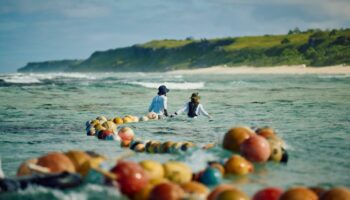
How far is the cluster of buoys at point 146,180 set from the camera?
7633 mm

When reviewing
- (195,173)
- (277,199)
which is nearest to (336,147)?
(195,173)

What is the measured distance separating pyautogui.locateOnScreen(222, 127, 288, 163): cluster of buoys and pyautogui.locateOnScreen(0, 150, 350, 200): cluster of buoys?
172 centimetres

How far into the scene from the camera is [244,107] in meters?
26.0

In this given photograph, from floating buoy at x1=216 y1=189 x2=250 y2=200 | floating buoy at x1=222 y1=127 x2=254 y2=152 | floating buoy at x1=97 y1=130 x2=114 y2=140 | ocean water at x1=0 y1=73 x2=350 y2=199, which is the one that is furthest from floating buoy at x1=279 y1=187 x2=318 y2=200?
floating buoy at x1=97 y1=130 x2=114 y2=140

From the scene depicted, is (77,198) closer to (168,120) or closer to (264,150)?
(264,150)

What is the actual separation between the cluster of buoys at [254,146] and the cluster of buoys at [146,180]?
1720 mm

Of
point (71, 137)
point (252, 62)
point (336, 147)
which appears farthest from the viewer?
point (252, 62)

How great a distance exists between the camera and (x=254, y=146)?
11258 millimetres

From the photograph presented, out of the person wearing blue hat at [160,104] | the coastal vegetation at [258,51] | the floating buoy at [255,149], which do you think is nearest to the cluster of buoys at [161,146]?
the floating buoy at [255,149]

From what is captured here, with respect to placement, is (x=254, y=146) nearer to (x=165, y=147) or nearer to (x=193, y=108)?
(x=165, y=147)

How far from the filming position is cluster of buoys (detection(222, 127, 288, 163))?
11.3m

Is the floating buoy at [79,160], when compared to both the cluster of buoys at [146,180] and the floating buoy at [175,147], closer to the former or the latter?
the cluster of buoys at [146,180]

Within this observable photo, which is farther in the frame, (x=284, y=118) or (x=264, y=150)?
(x=284, y=118)

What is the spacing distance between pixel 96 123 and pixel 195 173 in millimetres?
8393
